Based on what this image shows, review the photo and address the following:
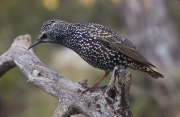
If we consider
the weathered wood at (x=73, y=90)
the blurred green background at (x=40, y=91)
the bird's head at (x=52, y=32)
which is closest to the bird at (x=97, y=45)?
the bird's head at (x=52, y=32)

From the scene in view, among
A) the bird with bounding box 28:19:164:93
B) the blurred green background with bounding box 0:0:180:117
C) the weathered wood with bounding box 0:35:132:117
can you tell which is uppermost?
the blurred green background with bounding box 0:0:180:117

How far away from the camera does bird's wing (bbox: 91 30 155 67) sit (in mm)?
4027

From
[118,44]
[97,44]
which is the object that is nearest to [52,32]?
[97,44]

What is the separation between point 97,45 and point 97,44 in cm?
1

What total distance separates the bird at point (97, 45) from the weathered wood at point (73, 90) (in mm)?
262

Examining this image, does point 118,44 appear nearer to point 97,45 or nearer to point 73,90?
point 97,45

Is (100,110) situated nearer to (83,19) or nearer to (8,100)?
(8,100)

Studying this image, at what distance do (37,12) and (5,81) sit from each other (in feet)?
6.56

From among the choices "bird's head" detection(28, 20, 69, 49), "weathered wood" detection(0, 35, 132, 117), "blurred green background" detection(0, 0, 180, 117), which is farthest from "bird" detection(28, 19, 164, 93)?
"blurred green background" detection(0, 0, 180, 117)

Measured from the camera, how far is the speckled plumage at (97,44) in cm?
398

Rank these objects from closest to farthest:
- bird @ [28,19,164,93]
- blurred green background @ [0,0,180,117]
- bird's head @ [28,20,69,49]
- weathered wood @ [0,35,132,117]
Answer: weathered wood @ [0,35,132,117] → bird @ [28,19,164,93] → bird's head @ [28,20,69,49] → blurred green background @ [0,0,180,117]

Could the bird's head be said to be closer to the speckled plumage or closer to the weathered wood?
the speckled plumage

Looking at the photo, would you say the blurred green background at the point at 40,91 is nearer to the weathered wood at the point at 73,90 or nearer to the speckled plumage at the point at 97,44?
the weathered wood at the point at 73,90

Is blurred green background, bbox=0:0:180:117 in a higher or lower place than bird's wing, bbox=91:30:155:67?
higher
